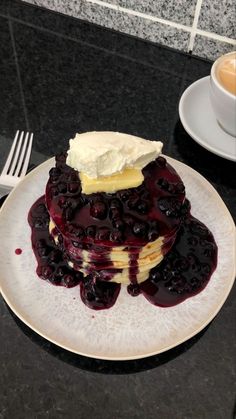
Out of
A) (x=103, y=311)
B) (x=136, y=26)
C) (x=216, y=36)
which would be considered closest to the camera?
(x=103, y=311)

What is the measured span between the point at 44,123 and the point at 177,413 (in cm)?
87

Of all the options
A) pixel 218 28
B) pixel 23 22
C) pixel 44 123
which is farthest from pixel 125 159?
pixel 23 22

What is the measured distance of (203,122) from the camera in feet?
4.35

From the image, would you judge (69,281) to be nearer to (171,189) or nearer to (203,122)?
(171,189)

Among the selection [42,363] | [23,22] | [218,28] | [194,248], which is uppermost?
[218,28]

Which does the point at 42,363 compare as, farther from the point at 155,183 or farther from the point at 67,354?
the point at 155,183

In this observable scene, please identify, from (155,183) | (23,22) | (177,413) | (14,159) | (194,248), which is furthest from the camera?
(23,22)

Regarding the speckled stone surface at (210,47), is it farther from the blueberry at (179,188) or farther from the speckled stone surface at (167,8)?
the blueberry at (179,188)

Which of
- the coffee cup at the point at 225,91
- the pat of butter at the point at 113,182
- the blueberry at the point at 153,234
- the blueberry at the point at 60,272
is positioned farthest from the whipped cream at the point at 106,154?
the coffee cup at the point at 225,91

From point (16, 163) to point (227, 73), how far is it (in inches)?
22.4

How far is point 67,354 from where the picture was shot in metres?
0.94

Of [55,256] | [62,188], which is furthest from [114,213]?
[55,256]

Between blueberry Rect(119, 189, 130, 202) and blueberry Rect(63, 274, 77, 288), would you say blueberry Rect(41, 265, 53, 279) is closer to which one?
blueberry Rect(63, 274, 77, 288)

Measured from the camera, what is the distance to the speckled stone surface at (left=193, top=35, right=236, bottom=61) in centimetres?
145
